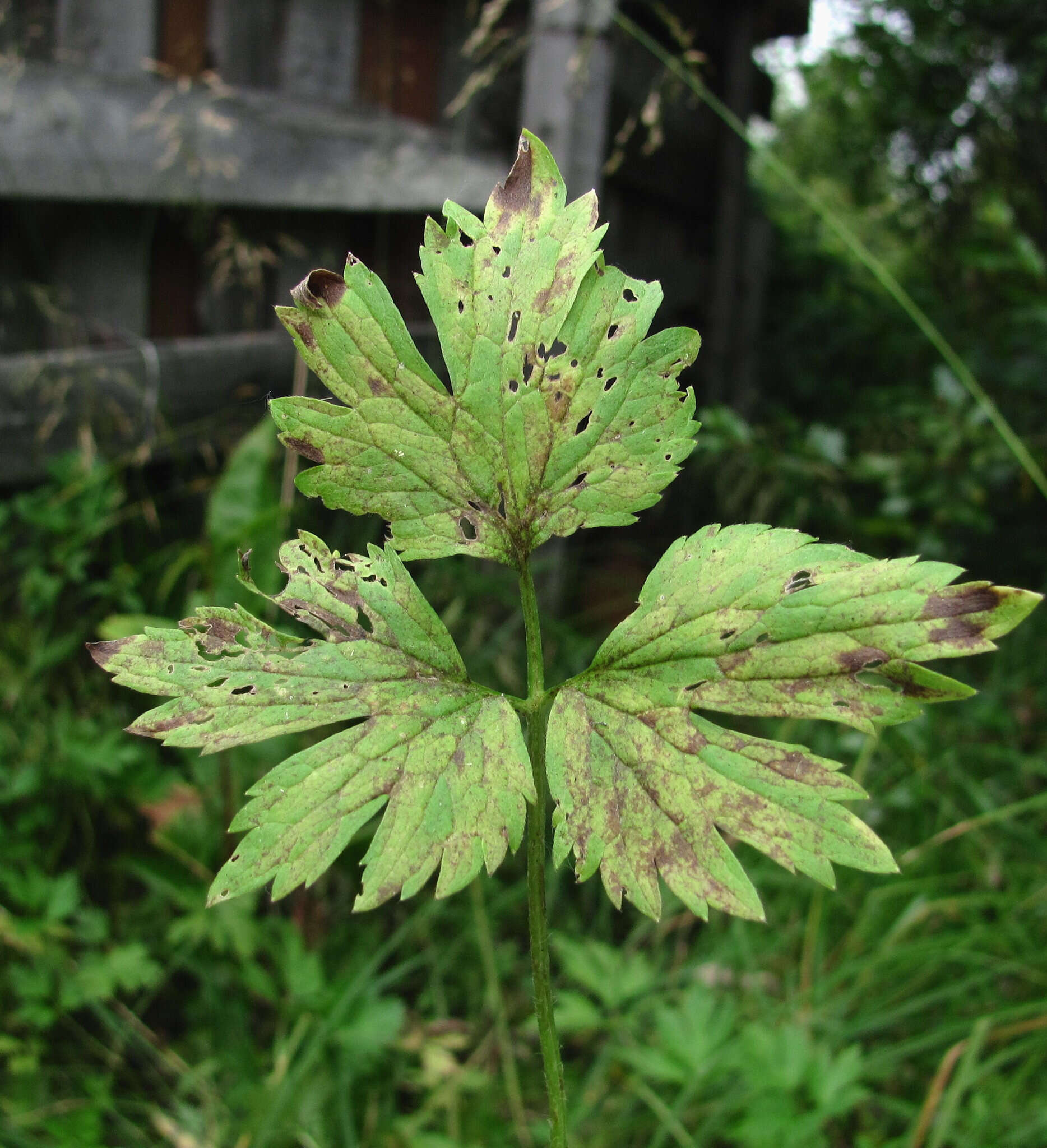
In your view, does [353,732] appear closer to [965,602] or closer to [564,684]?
[564,684]

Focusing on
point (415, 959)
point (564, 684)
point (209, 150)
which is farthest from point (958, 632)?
point (209, 150)

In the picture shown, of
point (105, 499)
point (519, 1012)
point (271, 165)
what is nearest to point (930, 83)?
point (271, 165)

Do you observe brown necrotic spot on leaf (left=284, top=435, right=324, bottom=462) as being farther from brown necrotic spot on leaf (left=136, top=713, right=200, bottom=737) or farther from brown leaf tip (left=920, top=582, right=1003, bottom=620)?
brown leaf tip (left=920, top=582, right=1003, bottom=620)

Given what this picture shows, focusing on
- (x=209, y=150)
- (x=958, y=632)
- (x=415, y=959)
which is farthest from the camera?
(x=209, y=150)

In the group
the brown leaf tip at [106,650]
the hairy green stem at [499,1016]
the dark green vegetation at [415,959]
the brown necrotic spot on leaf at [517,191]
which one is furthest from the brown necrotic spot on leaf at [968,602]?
the hairy green stem at [499,1016]

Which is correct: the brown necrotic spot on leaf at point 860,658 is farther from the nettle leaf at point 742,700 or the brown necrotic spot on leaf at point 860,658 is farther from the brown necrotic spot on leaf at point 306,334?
the brown necrotic spot on leaf at point 306,334

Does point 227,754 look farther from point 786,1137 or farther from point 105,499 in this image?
point 786,1137

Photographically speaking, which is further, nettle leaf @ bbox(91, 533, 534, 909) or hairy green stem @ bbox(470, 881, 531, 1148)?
hairy green stem @ bbox(470, 881, 531, 1148)

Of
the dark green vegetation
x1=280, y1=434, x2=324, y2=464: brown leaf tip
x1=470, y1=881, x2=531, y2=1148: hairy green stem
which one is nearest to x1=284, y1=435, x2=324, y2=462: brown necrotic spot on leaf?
x1=280, y1=434, x2=324, y2=464: brown leaf tip
